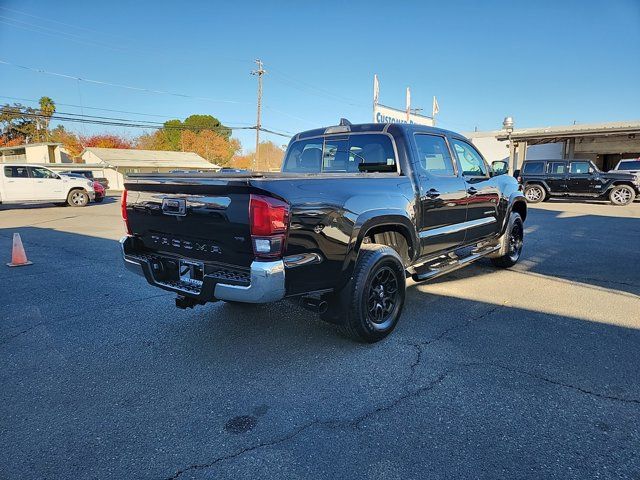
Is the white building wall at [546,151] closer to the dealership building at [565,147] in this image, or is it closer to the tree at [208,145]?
the dealership building at [565,147]

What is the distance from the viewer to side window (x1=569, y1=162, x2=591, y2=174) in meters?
17.8

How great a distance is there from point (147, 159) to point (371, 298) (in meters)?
47.7

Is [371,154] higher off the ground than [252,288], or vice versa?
[371,154]

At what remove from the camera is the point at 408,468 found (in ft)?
7.37

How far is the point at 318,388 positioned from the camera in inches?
121

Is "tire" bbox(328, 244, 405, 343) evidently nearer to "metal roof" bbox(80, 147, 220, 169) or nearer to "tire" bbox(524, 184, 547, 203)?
"tire" bbox(524, 184, 547, 203)

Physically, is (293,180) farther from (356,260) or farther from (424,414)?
(424,414)

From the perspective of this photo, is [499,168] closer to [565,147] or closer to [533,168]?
[533,168]

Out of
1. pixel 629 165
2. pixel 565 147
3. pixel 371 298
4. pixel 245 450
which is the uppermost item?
pixel 565 147

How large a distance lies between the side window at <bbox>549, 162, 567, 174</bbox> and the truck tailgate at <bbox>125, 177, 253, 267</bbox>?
Answer: 1895 centimetres

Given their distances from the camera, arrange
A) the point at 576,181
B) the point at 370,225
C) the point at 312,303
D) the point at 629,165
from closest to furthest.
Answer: the point at 312,303, the point at 370,225, the point at 576,181, the point at 629,165

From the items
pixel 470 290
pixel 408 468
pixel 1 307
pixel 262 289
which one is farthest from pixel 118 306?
pixel 470 290

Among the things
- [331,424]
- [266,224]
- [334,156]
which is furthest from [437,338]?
[334,156]

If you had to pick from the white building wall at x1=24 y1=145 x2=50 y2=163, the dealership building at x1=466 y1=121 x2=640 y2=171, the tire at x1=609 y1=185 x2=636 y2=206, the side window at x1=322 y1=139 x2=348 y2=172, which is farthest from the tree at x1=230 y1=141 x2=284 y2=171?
the side window at x1=322 y1=139 x2=348 y2=172
